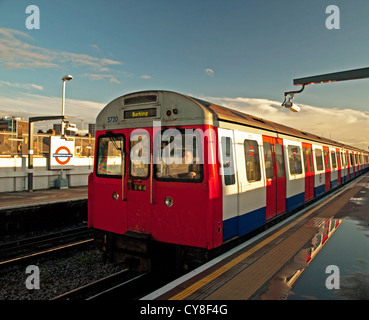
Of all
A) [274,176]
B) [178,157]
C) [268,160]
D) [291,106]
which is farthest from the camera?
[291,106]

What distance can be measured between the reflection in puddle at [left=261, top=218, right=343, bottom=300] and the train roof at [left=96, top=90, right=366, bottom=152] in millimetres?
2638

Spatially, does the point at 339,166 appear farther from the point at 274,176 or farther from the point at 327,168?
the point at 274,176

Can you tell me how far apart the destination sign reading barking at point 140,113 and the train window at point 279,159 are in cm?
398

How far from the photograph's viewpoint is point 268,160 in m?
6.89

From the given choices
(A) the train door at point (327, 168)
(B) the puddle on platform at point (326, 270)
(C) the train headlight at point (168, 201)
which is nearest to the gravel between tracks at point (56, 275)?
(C) the train headlight at point (168, 201)

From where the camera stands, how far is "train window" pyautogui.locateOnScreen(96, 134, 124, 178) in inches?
215

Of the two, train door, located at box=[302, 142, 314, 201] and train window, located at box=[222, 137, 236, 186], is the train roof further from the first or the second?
train door, located at box=[302, 142, 314, 201]

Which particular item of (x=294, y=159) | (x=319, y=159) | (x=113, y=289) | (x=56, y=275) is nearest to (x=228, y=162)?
(x=113, y=289)

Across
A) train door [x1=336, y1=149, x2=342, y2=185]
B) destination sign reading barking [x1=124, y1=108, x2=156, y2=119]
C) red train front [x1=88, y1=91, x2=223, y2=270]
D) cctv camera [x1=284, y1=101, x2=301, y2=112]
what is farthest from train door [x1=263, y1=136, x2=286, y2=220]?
train door [x1=336, y1=149, x2=342, y2=185]

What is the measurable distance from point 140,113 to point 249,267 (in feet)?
11.0

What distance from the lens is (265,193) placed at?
6.58m

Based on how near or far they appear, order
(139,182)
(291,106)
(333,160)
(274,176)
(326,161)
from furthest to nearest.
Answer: (333,160) → (326,161) → (291,106) → (274,176) → (139,182)

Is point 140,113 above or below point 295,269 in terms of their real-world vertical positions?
above
